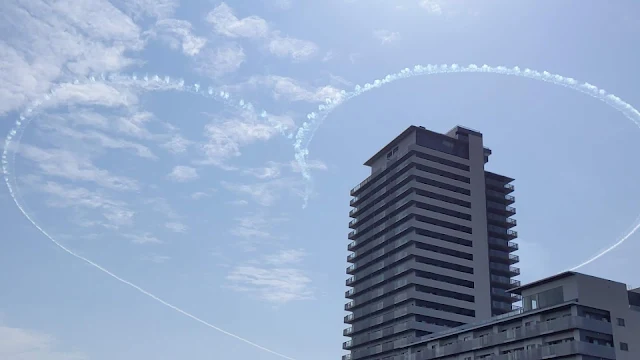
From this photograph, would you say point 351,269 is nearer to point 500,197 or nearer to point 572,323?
point 500,197

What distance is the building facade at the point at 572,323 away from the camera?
91875 millimetres

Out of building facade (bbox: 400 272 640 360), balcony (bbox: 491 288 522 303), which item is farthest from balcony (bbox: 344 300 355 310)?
building facade (bbox: 400 272 640 360)

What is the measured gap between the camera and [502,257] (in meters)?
160

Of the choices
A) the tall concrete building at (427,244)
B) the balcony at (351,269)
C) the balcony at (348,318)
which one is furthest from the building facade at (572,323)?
the balcony at (351,269)

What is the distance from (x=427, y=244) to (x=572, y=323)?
61432mm

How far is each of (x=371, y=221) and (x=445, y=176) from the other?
2320 centimetres

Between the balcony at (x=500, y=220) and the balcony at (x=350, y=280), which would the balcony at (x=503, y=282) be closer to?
the balcony at (x=500, y=220)

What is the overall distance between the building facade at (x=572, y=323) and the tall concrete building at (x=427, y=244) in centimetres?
4244

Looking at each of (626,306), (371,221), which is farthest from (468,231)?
(626,306)

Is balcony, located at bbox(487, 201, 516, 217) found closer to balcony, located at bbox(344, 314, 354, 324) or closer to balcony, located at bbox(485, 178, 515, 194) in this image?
balcony, located at bbox(485, 178, 515, 194)

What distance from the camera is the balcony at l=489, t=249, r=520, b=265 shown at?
524 ft

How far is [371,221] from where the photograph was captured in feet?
566

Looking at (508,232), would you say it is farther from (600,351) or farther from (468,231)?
(600,351)

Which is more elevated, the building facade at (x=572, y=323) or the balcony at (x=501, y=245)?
the balcony at (x=501, y=245)
